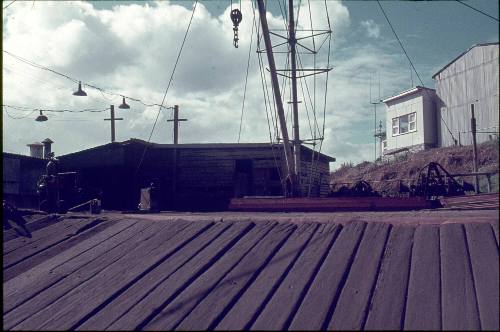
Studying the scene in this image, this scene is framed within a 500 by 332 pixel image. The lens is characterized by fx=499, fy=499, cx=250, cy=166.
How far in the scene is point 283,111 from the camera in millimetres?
15875

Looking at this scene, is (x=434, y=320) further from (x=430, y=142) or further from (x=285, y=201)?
(x=430, y=142)

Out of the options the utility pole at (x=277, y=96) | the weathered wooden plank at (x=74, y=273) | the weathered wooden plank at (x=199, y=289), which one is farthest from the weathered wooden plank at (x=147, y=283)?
the utility pole at (x=277, y=96)

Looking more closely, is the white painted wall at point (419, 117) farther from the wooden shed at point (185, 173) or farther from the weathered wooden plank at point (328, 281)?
the weathered wooden plank at point (328, 281)

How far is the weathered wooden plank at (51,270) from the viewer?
22.7 feet

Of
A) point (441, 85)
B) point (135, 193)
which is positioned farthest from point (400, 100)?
point (135, 193)

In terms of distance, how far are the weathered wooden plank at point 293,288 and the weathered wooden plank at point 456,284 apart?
139 centimetres

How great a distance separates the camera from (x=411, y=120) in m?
37.4

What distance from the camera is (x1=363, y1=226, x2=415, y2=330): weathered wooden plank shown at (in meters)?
4.69

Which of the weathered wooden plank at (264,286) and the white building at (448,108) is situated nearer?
the weathered wooden plank at (264,286)

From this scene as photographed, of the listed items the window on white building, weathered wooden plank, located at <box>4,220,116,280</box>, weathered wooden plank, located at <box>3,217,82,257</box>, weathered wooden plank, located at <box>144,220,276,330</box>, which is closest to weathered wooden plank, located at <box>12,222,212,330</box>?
weathered wooden plank, located at <box>144,220,276,330</box>

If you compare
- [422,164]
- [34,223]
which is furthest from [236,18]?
[422,164]

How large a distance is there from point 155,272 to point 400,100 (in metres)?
35.3

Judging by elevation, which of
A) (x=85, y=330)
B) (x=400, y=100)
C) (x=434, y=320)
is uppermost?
(x=400, y=100)

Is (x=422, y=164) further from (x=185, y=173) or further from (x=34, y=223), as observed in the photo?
(x=34, y=223)
